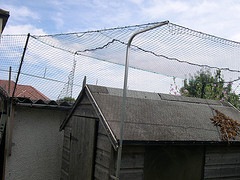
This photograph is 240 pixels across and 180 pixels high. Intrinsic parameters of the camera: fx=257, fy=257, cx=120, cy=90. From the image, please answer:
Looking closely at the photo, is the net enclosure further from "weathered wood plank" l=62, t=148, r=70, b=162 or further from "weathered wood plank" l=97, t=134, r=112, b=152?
"weathered wood plank" l=62, t=148, r=70, b=162

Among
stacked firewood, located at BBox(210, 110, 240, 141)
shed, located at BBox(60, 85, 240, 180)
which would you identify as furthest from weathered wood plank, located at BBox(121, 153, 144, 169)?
stacked firewood, located at BBox(210, 110, 240, 141)

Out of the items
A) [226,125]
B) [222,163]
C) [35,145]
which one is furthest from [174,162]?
[35,145]

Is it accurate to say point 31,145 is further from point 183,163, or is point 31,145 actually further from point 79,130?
point 183,163

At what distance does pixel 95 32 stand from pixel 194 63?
2.87 meters

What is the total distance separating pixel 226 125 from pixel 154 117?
5.80ft

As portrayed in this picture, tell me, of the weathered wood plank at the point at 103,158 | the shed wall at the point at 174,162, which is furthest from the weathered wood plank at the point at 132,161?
the weathered wood plank at the point at 103,158

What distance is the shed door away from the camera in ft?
15.3

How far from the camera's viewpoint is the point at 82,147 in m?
5.06

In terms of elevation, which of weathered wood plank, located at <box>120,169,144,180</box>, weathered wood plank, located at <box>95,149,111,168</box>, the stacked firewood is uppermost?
the stacked firewood

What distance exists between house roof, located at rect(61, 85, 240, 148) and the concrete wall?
1.94 meters

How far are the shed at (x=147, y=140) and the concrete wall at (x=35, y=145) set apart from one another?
1142 mm

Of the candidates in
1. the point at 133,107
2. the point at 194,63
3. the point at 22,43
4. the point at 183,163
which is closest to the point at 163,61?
the point at 194,63

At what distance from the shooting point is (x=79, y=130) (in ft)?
17.3

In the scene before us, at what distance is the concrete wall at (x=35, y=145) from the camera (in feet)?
20.7
